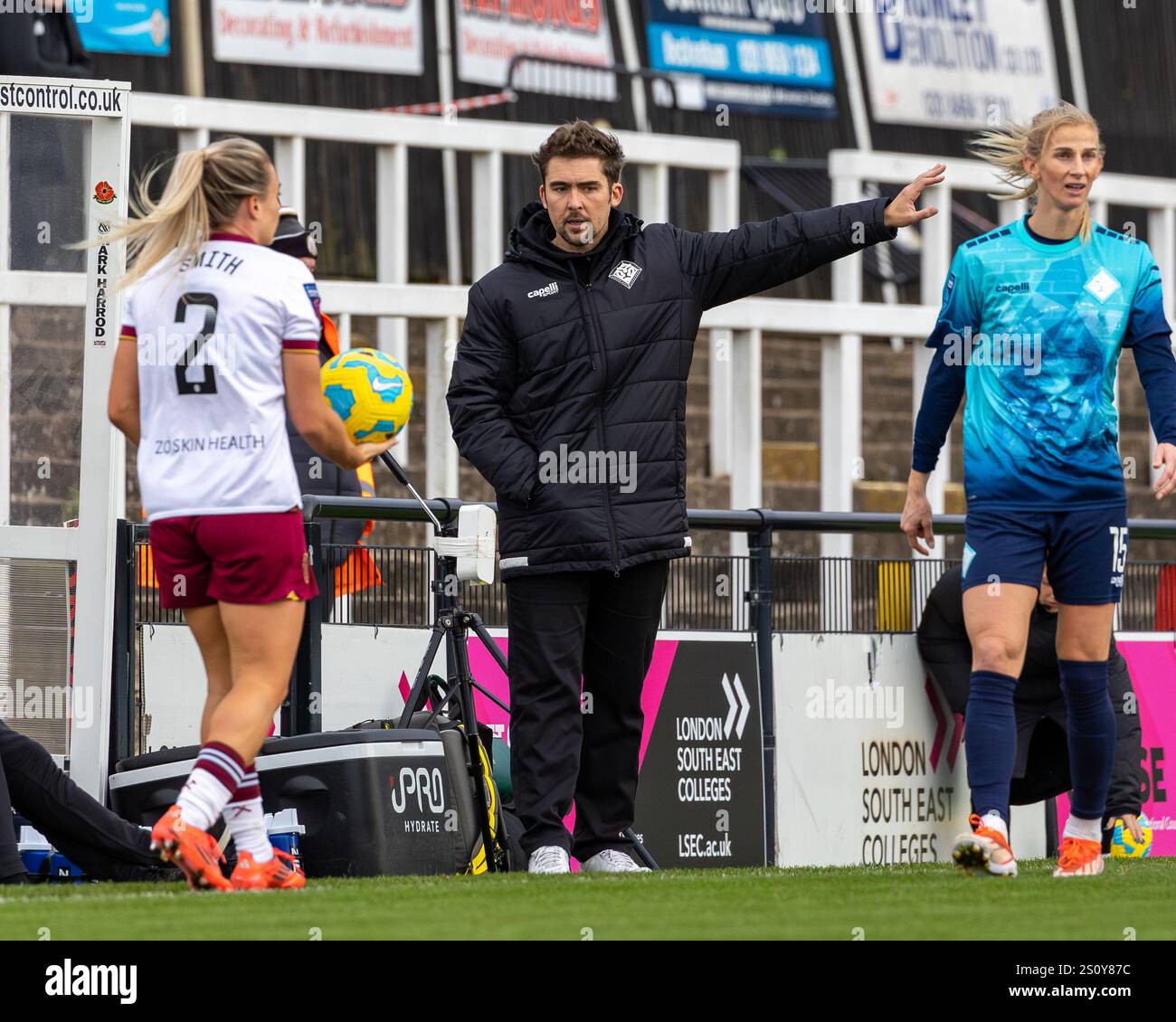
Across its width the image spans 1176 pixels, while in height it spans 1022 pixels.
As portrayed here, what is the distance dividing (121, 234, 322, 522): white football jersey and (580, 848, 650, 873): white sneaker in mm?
1710

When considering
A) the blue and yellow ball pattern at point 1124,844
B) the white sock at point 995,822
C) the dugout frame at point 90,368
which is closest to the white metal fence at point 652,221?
the blue and yellow ball pattern at point 1124,844

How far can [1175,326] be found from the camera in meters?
14.8

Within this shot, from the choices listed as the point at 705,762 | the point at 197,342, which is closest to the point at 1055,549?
the point at 197,342

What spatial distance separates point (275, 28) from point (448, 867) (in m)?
7.47

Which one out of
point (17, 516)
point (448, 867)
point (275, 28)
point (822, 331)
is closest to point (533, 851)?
point (448, 867)

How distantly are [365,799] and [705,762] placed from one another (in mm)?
2041

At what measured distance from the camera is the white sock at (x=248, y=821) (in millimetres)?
6398

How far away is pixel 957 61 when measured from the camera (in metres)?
18.4

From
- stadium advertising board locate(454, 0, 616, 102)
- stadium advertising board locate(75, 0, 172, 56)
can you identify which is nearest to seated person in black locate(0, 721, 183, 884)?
stadium advertising board locate(75, 0, 172, 56)

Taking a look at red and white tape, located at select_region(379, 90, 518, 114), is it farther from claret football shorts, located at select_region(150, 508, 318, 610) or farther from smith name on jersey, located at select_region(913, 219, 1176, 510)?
claret football shorts, located at select_region(150, 508, 318, 610)

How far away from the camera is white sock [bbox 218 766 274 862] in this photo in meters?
6.40

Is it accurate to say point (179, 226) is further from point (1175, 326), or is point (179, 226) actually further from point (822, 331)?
point (1175, 326)

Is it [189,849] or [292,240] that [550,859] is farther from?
[292,240]

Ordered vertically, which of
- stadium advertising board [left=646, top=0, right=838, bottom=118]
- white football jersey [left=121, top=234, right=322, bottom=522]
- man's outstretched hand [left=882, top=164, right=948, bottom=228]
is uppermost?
stadium advertising board [left=646, top=0, right=838, bottom=118]
